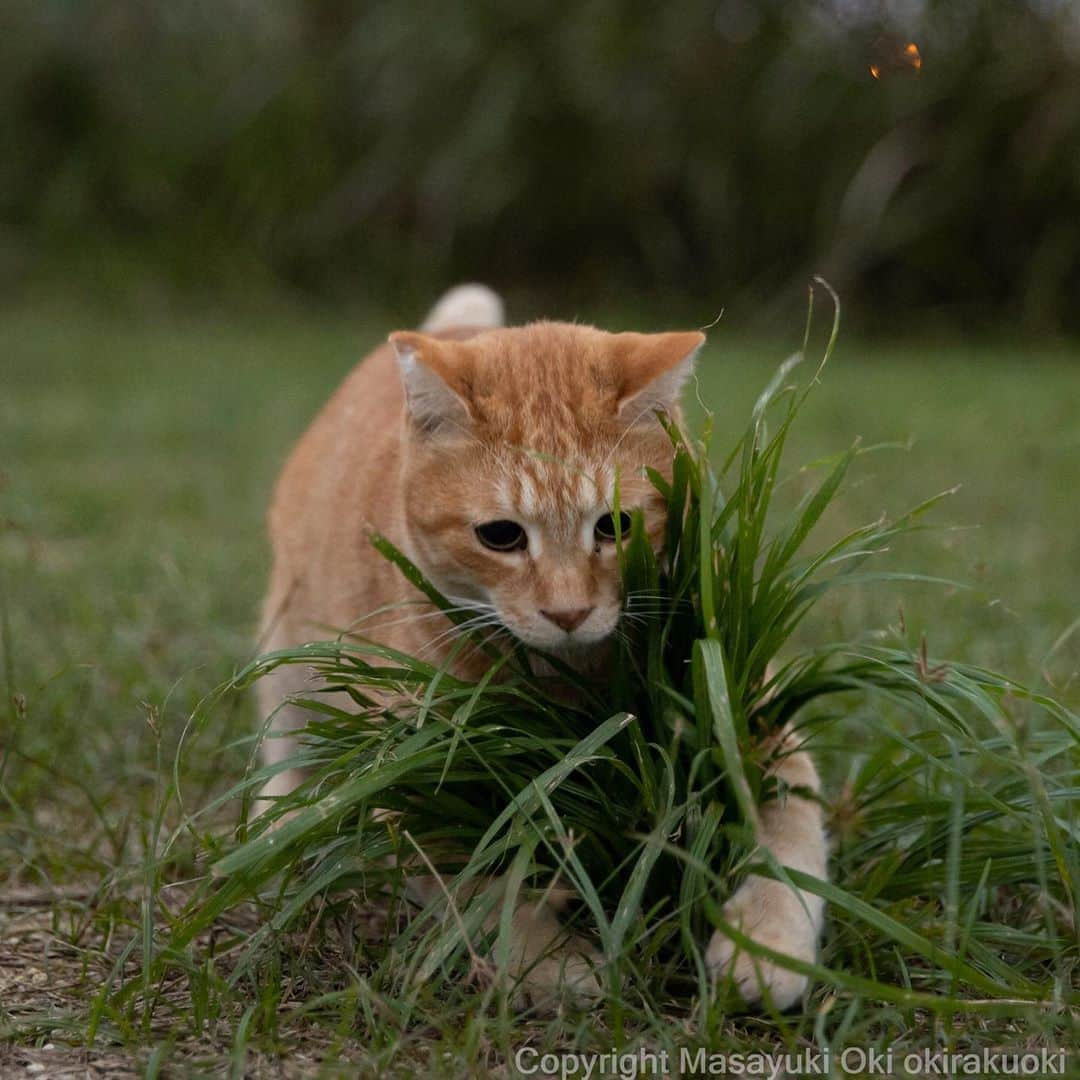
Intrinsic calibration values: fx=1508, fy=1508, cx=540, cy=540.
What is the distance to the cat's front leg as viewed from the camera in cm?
185

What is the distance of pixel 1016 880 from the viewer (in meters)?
2.11

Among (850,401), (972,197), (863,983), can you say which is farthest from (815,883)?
(972,197)

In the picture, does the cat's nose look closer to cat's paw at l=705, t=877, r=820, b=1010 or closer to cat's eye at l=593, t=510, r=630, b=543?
cat's eye at l=593, t=510, r=630, b=543

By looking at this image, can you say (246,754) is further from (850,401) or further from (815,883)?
(850,401)

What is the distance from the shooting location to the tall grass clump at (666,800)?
6.07ft

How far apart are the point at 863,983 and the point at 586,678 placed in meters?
0.64

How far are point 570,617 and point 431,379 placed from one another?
0.43 meters

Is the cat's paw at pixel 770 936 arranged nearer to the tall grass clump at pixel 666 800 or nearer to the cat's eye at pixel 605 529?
the tall grass clump at pixel 666 800

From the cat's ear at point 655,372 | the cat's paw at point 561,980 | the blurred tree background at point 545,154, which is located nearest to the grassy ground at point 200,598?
the cat's paw at point 561,980

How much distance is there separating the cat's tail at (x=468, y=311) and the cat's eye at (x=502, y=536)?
4.03ft

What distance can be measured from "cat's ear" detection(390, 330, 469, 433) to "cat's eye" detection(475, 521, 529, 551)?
0.57 feet

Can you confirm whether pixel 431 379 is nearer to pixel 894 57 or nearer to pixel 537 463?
pixel 537 463

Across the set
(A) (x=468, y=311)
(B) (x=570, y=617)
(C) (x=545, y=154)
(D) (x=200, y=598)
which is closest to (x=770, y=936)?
(B) (x=570, y=617)

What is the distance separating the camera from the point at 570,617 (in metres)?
2.01
